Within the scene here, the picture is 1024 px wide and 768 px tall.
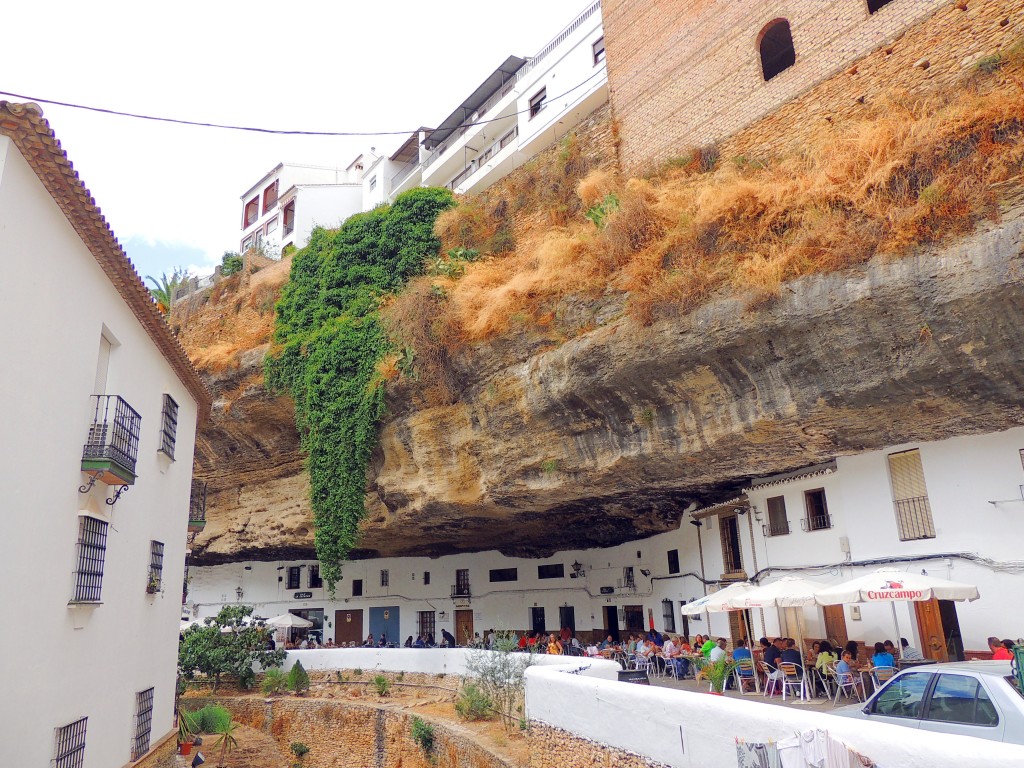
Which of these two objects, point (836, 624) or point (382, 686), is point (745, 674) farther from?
point (382, 686)

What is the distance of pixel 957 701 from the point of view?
6.49 meters

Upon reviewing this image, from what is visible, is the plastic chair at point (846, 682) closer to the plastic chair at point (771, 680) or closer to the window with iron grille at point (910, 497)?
the plastic chair at point (771, 680)

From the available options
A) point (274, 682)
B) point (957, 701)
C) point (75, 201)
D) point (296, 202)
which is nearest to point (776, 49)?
point (75, 201)

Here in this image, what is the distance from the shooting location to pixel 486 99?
106 ft

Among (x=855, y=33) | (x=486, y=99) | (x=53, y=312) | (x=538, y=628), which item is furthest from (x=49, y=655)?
(x=486, y=99)

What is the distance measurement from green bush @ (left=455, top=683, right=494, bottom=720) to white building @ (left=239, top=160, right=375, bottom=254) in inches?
1100

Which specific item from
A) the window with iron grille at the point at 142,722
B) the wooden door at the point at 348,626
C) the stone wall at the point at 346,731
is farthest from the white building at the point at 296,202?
the window with iron grille at the point at 142,722

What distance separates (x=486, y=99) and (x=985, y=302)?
2573 centimetres

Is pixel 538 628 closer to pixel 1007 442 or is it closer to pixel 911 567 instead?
pixel 911 567

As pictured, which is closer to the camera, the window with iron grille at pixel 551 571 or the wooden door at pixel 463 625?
the window with iron grille at pixel 551 571

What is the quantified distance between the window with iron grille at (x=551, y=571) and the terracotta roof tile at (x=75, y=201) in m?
17.2

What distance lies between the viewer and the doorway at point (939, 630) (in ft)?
40.0

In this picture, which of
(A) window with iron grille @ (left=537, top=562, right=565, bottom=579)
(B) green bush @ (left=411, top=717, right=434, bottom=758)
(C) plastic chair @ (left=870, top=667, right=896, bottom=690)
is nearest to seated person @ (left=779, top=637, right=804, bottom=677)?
(C) plastic chair @ (left=870, top=667, right=896, bottom=690)

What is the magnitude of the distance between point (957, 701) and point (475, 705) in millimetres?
11896
